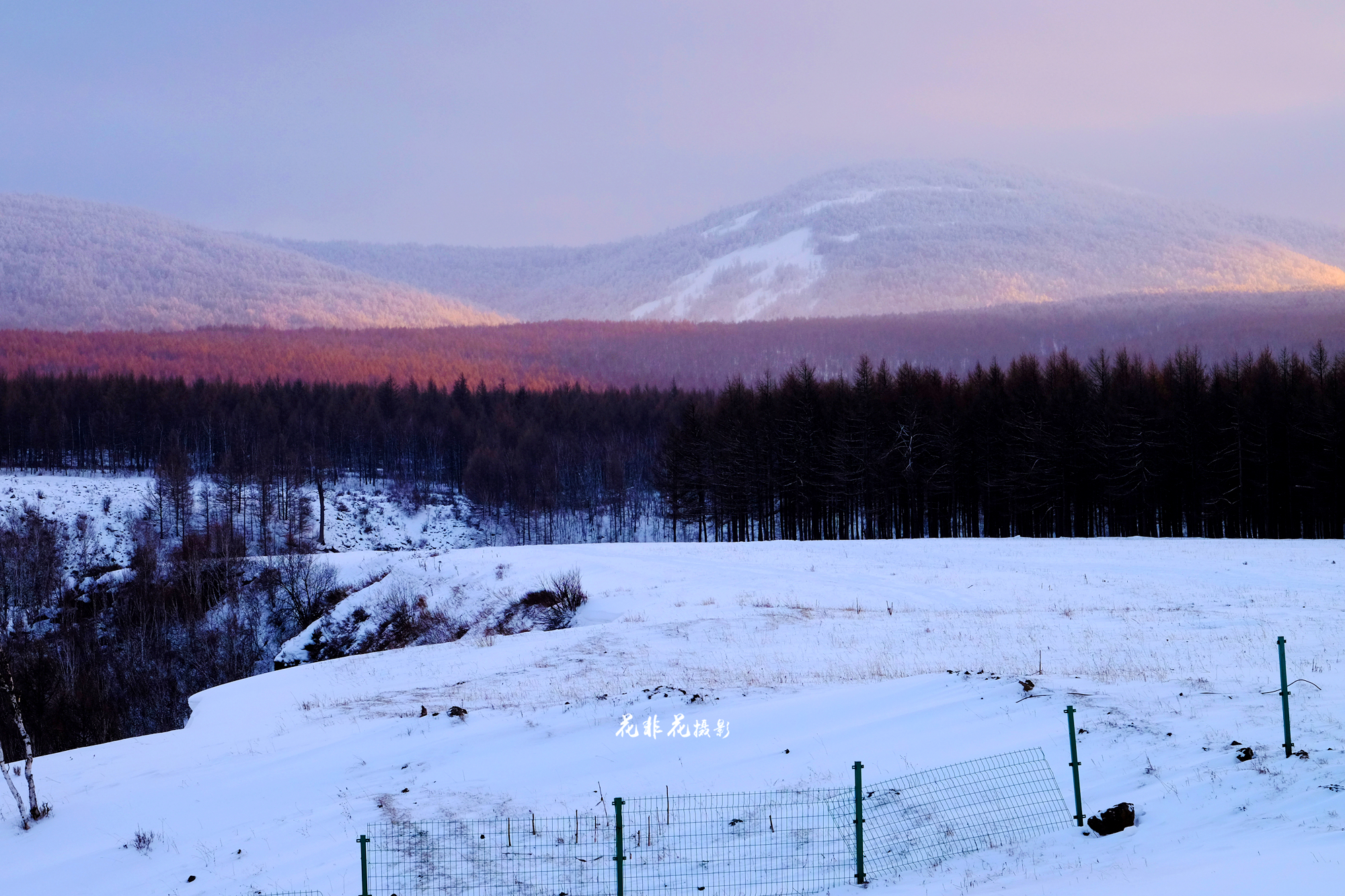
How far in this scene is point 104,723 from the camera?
4331cm

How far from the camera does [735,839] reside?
12.7 m

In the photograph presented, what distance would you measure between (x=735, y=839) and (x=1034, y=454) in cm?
5317

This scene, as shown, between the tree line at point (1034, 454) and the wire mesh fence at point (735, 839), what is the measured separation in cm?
5126

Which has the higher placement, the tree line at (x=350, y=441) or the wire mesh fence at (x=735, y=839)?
the tree line at (x=350, y=441)

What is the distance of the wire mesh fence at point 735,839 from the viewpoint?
11.7 m

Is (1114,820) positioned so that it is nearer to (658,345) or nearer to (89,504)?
(89,504)

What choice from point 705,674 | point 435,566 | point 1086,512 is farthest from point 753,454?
point 705,674

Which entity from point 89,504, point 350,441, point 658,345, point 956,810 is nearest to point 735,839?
point 956,810

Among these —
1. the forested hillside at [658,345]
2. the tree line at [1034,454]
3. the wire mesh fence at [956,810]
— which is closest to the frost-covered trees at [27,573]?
the tree line at [1034,454]

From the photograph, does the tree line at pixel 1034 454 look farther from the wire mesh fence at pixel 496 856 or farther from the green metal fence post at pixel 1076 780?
the wire mesh fence at pixel 496 856

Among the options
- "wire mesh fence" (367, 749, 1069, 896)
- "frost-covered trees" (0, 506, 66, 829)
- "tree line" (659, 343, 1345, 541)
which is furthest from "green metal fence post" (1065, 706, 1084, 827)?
"frost-covered trees" (0, 506, 66, 829)

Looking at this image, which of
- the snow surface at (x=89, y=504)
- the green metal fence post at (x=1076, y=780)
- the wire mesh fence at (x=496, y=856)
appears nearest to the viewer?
the green metal fence post at (x=1076, y=780)

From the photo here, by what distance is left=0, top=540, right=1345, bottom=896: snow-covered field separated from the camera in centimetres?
1107

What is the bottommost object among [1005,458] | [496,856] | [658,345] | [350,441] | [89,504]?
[496,856]
